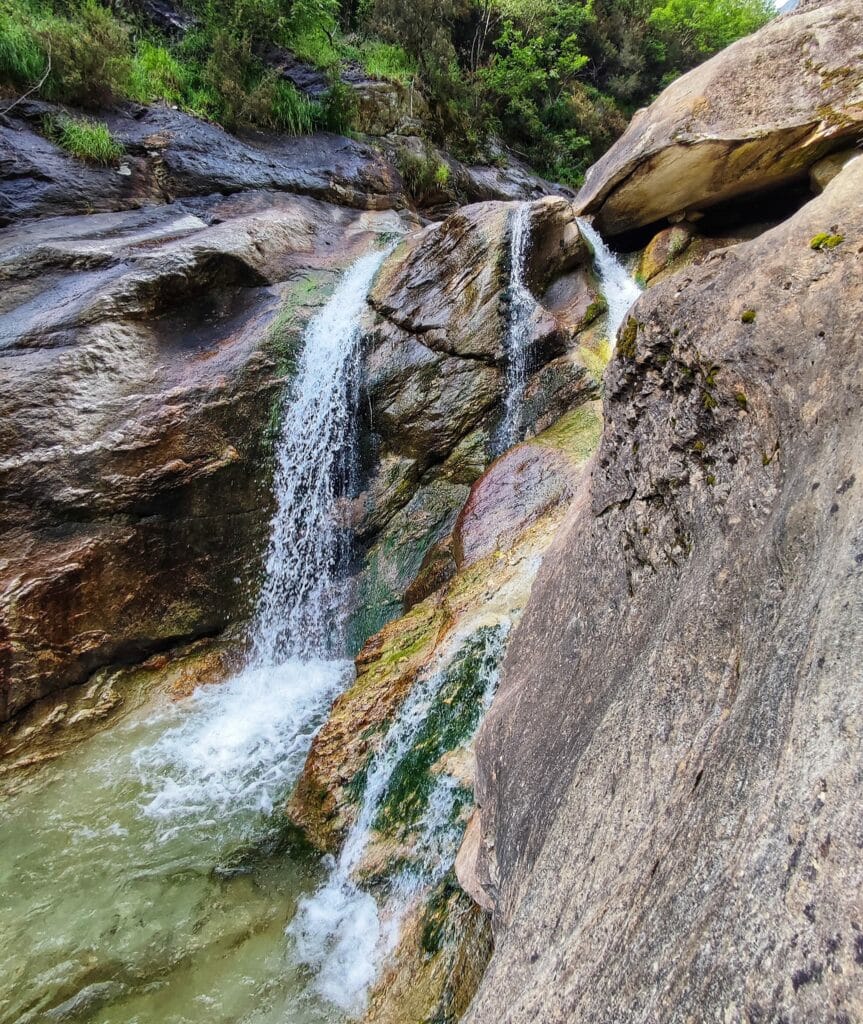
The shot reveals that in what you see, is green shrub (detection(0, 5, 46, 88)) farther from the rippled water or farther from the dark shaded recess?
the dark shaded recess

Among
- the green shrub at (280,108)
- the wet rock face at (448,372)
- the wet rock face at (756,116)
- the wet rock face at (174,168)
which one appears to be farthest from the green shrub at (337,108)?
the wet rock face at (756,116)

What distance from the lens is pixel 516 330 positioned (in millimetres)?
6922

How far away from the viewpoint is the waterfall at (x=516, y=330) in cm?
659

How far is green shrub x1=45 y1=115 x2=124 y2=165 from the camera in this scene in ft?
27.2

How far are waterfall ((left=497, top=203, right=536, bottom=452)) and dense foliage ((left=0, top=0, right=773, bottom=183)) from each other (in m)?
6.98

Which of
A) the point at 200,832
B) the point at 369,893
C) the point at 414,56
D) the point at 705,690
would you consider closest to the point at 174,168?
the point at 414,56

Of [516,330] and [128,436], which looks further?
[516,330]

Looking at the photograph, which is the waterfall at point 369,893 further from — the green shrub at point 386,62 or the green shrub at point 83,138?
the green shrub at point 386,62

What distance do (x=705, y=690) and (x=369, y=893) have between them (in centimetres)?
313

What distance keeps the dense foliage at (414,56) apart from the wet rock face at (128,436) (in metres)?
3.94

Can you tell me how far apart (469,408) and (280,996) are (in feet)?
18.8

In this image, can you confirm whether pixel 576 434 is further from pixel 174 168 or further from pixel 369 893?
pixel 174 168

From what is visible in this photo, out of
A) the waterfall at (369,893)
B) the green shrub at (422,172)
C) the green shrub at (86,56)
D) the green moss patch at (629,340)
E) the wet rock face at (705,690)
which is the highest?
the green shrub at (86,56)

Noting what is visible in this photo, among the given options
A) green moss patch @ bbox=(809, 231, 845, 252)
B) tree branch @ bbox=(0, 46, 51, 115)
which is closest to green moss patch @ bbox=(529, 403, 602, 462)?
green moss patch @ bbox=(809, 231, 845, 252)
